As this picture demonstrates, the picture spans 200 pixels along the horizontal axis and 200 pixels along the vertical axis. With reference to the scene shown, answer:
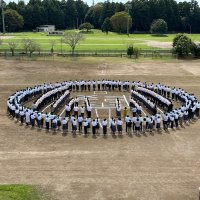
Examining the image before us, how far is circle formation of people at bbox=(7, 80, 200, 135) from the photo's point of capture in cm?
2591

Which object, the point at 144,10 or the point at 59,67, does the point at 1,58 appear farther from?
the point at 144,10

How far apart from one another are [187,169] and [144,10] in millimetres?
113601

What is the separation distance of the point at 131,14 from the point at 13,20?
1486 inches

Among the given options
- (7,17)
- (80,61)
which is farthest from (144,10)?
(80,61)

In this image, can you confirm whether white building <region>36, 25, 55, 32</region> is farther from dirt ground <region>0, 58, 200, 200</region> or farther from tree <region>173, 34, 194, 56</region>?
dirt ground <region>0, 58, 200, 200</region>

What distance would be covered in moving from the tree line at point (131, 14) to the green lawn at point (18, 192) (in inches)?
4235

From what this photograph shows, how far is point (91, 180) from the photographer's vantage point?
18.7 metres

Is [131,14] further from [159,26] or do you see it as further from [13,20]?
[13,20]

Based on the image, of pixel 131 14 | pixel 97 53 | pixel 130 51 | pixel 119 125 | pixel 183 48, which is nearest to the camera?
pixel 119 125

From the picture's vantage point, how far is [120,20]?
369 ft

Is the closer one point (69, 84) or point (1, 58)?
point (69, 84)

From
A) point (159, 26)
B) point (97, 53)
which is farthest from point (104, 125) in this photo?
point (159, 26)

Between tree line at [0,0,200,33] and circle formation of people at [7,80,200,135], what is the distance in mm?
89653

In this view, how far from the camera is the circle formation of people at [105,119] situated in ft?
85.0
